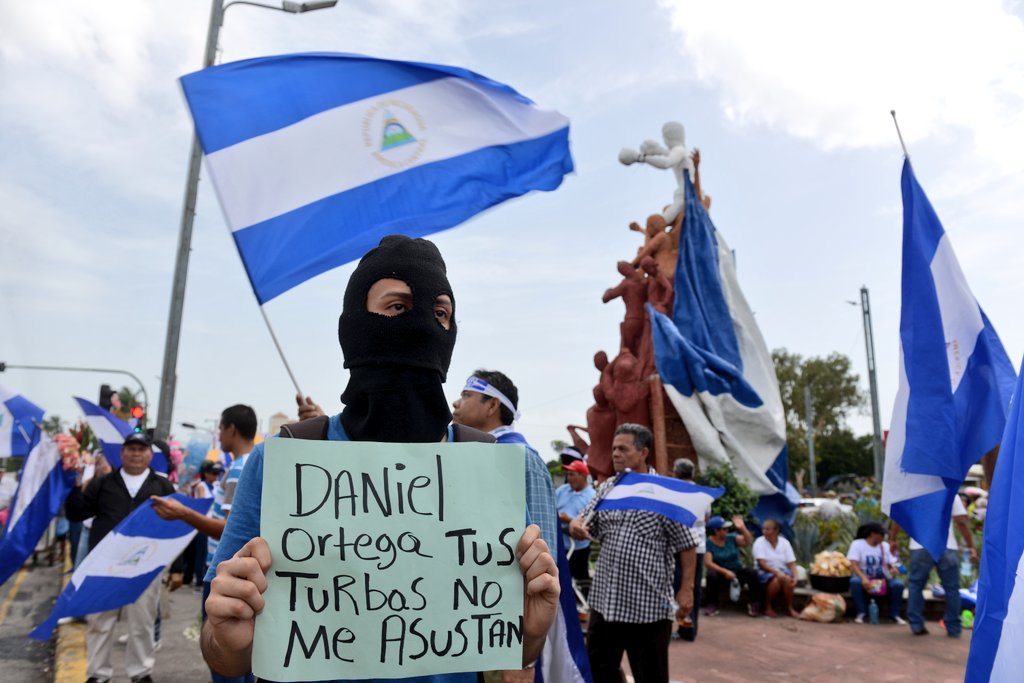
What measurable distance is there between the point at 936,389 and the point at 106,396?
44.2ft

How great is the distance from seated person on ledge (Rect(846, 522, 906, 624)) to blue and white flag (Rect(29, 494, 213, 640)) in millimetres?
7697

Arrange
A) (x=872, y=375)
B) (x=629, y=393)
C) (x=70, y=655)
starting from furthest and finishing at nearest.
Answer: (x=872, y=375) → (x=629, y=393) → (x=70, y=655)

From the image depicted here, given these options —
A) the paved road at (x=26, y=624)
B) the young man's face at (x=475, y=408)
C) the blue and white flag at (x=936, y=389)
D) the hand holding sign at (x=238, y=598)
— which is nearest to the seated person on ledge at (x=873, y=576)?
the blue and white flag at (x=936, y=389)

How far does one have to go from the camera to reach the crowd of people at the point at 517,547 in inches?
71.7

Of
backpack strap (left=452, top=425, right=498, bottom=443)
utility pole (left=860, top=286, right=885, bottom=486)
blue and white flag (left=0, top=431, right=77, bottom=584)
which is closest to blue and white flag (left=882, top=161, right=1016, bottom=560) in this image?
backpack strap (left=452, top=425, right=498, bottom=443)

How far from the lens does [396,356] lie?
192 cm

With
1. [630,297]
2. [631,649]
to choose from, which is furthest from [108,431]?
[630,297]

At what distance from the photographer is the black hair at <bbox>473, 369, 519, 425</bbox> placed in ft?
12.9

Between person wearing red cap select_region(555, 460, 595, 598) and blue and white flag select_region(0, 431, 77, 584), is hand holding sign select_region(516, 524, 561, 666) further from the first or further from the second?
blue and white flag select_region(0, 431, 77, 584)

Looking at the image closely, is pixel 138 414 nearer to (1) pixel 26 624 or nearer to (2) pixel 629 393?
(1) pixel 26 624

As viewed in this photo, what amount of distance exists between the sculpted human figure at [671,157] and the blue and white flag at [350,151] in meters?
11.1

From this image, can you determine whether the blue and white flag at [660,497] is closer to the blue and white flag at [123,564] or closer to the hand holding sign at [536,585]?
the hand holding sign at [536,585]

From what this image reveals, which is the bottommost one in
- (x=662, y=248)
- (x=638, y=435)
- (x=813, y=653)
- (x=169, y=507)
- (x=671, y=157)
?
(x=813, y=653)

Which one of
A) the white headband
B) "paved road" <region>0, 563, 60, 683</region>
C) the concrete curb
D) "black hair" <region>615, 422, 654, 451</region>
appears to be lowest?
"paved road" <region>0, 563, 60, 683</region>
